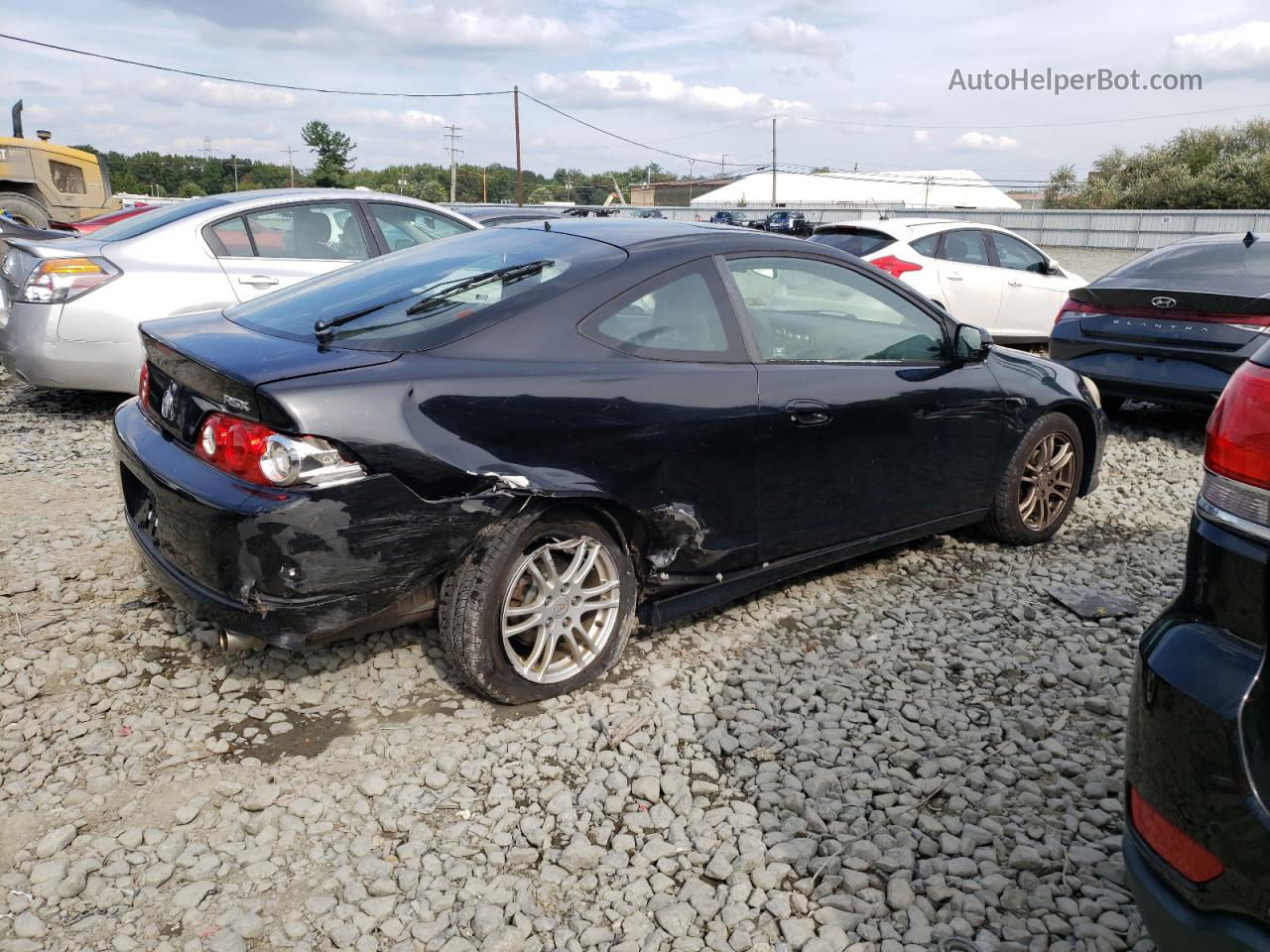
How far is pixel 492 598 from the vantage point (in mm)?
3031

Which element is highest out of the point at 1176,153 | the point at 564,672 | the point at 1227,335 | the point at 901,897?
the point at 1176,153

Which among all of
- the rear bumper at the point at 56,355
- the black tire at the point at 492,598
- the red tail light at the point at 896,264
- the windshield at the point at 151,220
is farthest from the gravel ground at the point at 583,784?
the red tail light at the point at 896,264

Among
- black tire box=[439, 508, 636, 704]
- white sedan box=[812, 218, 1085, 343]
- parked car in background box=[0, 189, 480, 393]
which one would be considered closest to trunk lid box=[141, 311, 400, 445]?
black tire box=[439, 508, 636, 704]

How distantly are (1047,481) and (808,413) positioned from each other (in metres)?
1.86

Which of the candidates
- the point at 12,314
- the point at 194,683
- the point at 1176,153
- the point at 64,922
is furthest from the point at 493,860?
the point at 1176,153

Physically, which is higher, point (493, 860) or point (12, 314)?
point (12, 314)

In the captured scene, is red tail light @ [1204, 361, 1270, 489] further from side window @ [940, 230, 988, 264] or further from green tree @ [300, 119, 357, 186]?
green tree @ [300, 119, 357, 186]

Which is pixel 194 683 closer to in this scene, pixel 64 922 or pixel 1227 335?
pixel 64 922

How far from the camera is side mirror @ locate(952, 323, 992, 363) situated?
13.8 ft

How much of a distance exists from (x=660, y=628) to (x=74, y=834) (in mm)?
2123

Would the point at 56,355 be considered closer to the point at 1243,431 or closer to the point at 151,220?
the point at 151,220

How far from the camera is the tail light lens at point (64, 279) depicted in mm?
6152

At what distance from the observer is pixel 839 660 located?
12.1ft

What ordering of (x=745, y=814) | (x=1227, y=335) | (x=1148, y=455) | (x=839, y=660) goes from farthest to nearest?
(x=1148, y=455), (x=1227, y=335), (x=839, y=660), (x=745, y=814)
